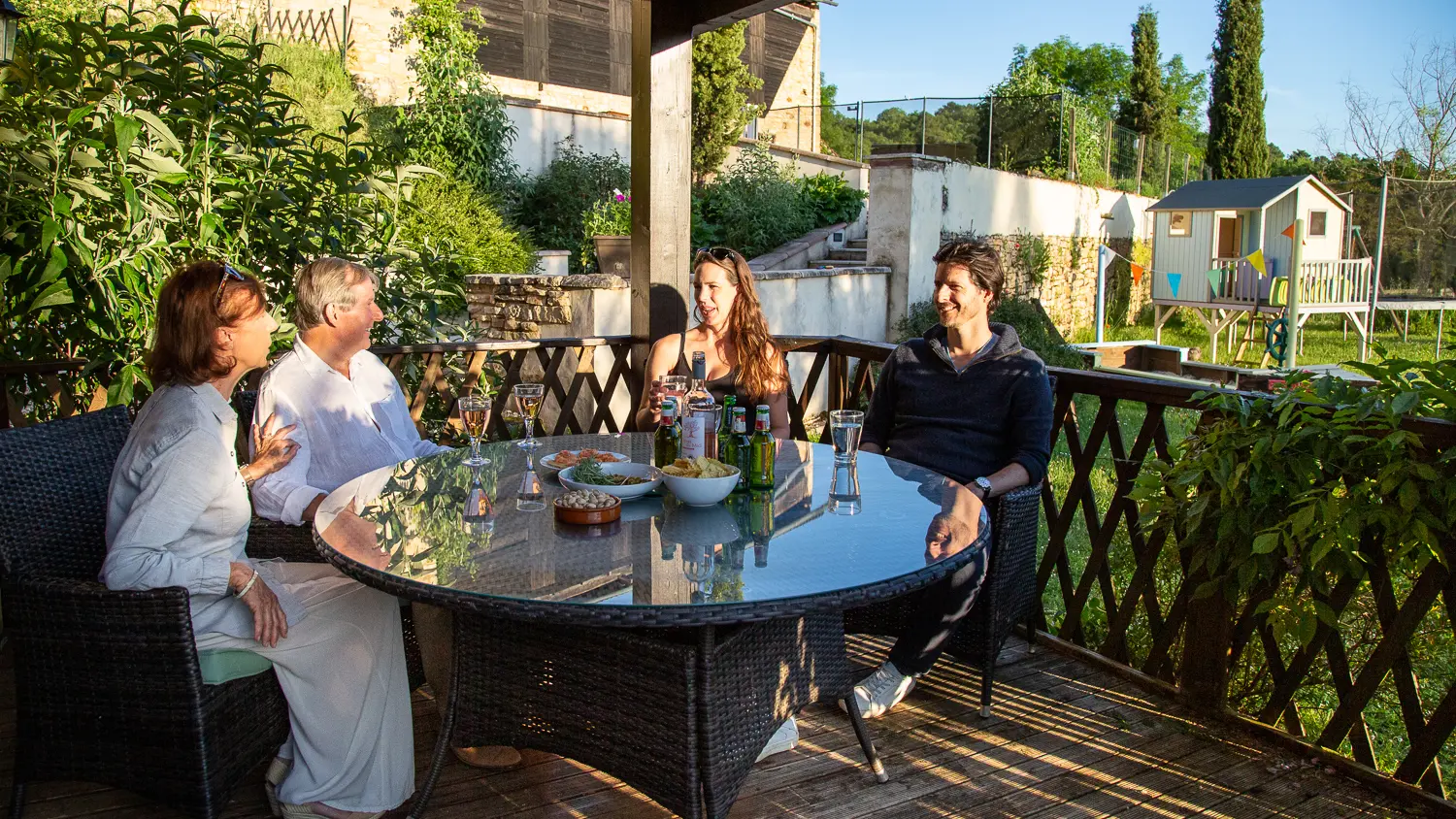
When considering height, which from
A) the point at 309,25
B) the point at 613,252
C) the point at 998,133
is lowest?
the point at 613,252

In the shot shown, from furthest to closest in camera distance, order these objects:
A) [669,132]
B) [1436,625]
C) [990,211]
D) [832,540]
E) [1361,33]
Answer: [1361,33] < [990,211] < [669,132] < [1436,625] < [832,540]

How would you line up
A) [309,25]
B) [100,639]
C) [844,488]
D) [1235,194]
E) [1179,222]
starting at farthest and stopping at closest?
[1179,222], [1235,194], [309,25], [844,488], [100,639]

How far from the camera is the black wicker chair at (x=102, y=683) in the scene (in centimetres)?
186

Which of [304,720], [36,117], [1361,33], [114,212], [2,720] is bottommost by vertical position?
[2,720]

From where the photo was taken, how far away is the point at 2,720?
262cm

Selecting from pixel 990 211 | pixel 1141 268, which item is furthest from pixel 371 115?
pixel 1141 268

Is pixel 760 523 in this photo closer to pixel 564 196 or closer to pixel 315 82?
pixel 564 196

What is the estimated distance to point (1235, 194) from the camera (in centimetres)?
1731

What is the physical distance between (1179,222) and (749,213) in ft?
32.1

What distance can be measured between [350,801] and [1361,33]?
115 ft

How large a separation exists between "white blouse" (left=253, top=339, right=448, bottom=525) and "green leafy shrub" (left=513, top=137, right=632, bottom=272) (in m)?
7.81

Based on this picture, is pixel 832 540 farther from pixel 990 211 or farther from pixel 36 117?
pixel 990 211

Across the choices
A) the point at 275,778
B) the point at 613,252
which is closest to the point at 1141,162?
the point at 613,252

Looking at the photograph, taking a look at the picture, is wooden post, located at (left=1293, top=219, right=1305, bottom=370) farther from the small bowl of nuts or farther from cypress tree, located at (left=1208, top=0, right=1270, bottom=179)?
the small bowl of nuts
